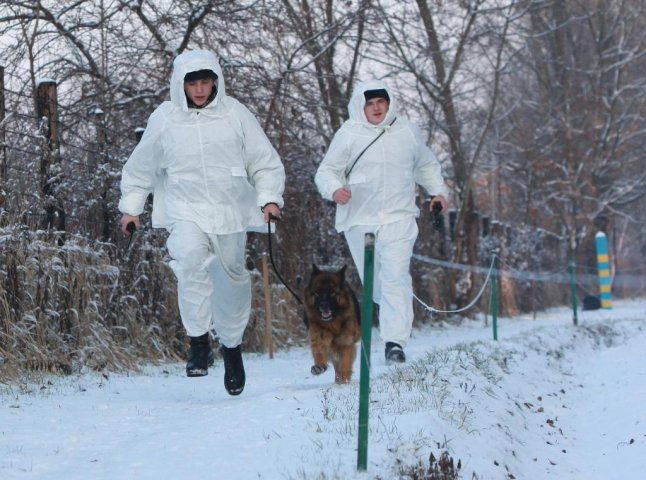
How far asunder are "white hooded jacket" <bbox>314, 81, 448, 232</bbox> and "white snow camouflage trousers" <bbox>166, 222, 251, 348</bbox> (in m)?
1.49

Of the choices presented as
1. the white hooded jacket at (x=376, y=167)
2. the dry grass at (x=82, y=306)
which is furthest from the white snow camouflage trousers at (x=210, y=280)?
the dry grass at (x=82, y=306)

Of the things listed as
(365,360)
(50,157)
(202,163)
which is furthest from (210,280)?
(50,157)

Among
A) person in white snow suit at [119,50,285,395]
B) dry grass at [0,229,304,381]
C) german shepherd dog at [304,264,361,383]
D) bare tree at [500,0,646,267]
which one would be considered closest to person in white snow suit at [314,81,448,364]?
german shepherd dog at [304,264,361,383]

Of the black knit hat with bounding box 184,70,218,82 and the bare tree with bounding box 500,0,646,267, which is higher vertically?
the bare tree with bounding box 500,0,646,267

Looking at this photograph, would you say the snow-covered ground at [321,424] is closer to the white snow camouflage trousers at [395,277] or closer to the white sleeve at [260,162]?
the white snow camouflage trousers at [395,277]

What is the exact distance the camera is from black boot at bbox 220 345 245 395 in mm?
6227

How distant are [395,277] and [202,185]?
2.06 m

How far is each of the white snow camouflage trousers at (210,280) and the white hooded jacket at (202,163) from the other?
100mm

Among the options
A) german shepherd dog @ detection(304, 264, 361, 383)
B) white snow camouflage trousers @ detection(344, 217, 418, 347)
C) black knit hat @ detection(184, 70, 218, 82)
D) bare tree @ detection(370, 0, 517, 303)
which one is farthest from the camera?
bare tree @ detection(370, 0, 517, 303)

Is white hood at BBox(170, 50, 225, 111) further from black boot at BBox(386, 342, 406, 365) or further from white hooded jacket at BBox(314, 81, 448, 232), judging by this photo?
black boot at BBox(386, 342, 406, 365)

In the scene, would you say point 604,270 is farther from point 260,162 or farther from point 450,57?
point 260,162

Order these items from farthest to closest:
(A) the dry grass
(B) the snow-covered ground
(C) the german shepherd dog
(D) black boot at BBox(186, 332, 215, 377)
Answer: (A) the dry grass
(C) the german shepherd dog
(D) black boot at BBox(186, 332, 215, 377)
(B) the snow-covered ground

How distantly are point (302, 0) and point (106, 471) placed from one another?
10322 mm

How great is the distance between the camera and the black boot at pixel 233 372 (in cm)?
623
